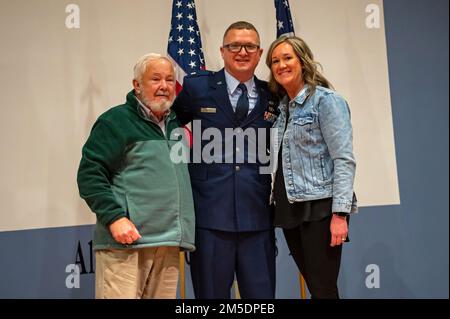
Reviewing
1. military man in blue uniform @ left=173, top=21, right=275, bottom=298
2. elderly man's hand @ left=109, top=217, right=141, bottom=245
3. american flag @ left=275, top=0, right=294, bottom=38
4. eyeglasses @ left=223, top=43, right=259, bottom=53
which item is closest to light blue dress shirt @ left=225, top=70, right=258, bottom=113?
military man in blue uniform @ left=173, top=21, right=275, bottom=298

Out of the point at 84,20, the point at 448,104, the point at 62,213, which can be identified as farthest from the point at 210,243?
the point at 448,104

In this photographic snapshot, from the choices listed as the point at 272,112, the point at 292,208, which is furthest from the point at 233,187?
the point at 272,112

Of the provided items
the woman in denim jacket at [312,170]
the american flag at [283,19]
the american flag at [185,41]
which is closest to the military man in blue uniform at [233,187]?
the woman in denim jacket at [312,170]

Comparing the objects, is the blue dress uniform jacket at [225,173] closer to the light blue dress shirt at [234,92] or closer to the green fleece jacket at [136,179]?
the light blue dress shirt at [234,92]

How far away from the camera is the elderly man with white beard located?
2.02 meters

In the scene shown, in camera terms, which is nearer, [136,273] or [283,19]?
[136,273]

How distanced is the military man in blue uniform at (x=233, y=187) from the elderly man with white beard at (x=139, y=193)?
14cm

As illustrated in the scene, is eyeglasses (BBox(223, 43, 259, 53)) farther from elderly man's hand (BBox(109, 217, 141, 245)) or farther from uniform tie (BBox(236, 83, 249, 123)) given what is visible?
elderly man's hand (BBox(109, 217, 141, 245))

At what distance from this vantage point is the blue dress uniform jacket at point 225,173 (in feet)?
7.50

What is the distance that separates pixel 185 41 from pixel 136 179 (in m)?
1.41

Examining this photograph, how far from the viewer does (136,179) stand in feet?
6.83

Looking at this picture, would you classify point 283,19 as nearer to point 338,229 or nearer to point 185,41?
point 185,41
